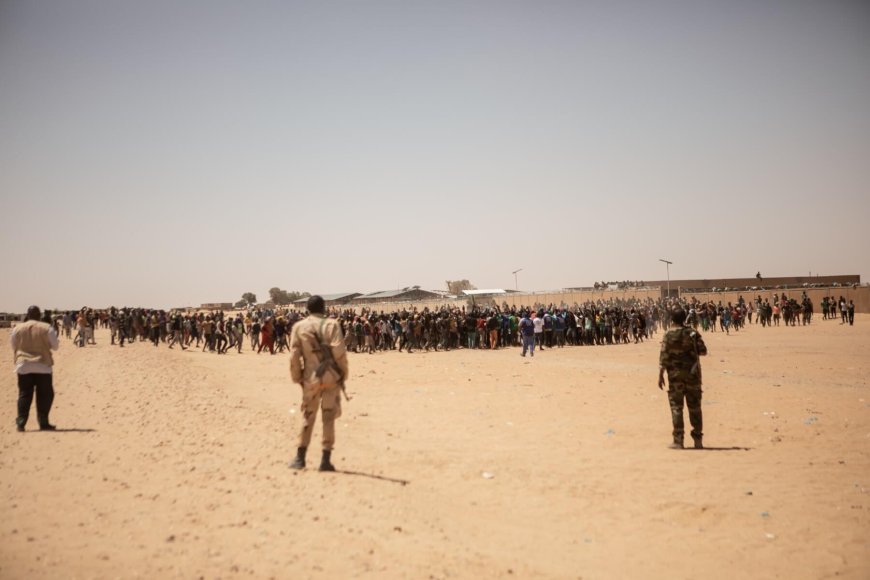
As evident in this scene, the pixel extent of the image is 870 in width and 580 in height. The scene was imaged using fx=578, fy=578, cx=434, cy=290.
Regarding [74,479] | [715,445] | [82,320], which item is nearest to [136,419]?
[74,479]

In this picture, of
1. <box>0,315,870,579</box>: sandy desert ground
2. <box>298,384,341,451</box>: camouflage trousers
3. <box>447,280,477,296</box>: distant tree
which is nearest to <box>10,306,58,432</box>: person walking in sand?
<box>0,315,870,579</box>: sandy desert ground

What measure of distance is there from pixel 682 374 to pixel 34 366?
9.54 metres

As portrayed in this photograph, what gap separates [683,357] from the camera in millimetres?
8164

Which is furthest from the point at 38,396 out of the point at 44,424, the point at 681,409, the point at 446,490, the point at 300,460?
the point at 681,409

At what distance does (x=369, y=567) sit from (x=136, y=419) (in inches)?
287

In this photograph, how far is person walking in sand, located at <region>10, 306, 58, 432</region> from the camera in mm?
8688

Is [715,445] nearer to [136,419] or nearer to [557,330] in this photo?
[136,419]

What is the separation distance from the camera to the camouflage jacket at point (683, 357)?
318 inches

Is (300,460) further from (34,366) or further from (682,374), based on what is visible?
(682,374)

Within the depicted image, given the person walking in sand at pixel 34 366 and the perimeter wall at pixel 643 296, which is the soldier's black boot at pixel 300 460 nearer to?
the person walking in sand at pixel 34 366

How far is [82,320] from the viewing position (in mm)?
28766

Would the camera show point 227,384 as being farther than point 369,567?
Yes

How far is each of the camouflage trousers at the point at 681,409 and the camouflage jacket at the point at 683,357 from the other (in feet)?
0.27

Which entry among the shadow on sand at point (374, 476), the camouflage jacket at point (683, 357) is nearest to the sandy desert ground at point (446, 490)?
the shadow on sand at point (374, 476)
